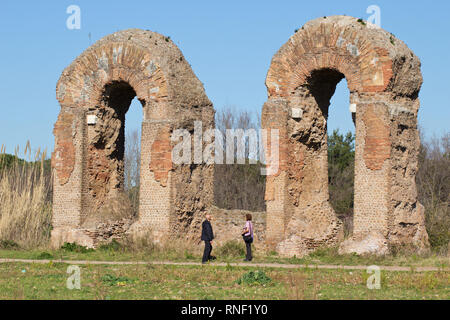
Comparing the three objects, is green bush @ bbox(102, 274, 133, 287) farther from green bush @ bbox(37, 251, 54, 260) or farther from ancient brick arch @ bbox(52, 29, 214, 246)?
ancient brick arch @ bbox(52, 29, 214, 246)

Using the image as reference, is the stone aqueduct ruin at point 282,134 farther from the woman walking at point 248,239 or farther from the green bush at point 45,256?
the green bush at point 45,256

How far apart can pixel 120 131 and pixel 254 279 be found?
9.92 meters

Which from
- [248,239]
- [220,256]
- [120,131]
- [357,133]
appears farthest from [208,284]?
[120,131]

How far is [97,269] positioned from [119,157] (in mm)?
7465

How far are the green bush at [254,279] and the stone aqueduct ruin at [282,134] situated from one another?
15.3ft

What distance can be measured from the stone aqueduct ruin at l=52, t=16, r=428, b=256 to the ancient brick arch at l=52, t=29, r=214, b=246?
3cm

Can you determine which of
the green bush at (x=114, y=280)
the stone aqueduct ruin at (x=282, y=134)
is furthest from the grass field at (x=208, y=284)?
the stone aqueduct ruin at (x=282, y=134)

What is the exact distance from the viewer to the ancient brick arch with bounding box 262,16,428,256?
16.8 metres

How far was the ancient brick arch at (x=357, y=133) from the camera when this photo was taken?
55.1 feet

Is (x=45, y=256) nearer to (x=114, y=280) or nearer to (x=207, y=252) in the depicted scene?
(x=207, y=252)

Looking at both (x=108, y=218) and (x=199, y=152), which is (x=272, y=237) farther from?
(x=108, y=218)

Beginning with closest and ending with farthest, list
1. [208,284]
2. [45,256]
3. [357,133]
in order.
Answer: [208,284]
[357,133]
[45,256]

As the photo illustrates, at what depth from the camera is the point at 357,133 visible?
1712 centimetres
